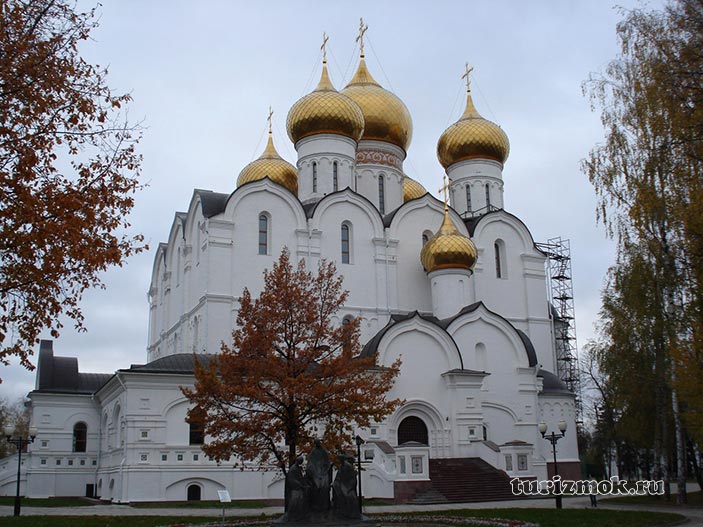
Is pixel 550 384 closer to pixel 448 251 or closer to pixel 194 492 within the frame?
pixel 448 251

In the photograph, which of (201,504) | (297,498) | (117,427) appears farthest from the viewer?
(117,427)

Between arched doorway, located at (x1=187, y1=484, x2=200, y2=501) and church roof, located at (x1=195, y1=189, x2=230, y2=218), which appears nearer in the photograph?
arched doorway, located at (x1=187, y1=484, x2=200, y2=501)

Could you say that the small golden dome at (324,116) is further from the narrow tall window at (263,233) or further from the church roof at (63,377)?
the church roof at (63,377)

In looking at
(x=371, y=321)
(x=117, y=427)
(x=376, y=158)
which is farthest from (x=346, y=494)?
(x=376, y=158)

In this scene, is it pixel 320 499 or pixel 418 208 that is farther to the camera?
pixel 418 208

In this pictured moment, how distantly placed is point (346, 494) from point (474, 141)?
24.8 meters

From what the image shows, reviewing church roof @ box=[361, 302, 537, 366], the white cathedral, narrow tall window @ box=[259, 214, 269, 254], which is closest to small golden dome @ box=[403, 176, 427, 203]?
the white cathedral

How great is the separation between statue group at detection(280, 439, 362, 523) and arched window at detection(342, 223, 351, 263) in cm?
1671

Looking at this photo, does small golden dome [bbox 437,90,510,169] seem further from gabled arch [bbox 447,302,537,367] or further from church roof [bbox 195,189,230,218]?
church roof [bbox 195,189,230,218]

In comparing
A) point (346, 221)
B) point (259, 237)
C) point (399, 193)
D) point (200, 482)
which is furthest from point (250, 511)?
point (399, 193)

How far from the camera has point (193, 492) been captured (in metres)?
21.9

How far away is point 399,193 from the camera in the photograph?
1353 inches

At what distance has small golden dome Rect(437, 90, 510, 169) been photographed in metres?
34.8

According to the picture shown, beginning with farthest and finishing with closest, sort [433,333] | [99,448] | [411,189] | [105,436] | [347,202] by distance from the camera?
[411,189] < [347,202] < [99,448] < [105,436] < [433,333]
